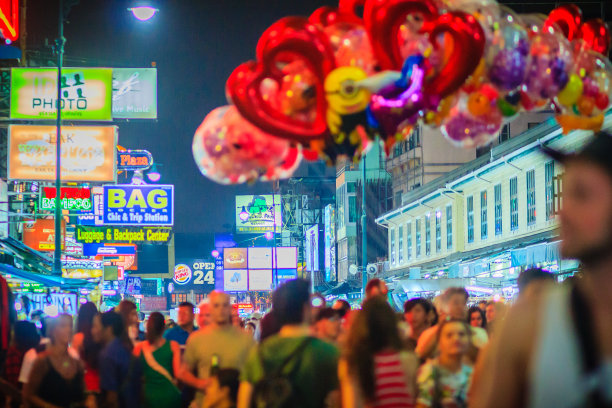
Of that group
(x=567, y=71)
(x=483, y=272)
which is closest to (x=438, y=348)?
(x=567, y=71)

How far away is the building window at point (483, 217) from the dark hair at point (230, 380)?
32200mm

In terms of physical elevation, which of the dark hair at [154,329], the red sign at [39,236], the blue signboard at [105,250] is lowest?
the dark hair at [154,329]

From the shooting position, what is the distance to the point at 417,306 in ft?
35.2

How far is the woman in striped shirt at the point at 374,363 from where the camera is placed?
19.3 feet

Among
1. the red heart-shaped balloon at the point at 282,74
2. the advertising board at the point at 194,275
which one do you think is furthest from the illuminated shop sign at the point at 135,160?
the red heart-shaped balloon at the point at 282,74

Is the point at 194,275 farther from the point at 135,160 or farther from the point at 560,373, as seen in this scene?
the point at 560,373

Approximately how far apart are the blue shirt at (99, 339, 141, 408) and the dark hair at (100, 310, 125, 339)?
20cm

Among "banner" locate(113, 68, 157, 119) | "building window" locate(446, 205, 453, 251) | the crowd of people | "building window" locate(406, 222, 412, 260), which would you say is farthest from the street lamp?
"building window" locate(406, 222, 412, 260)

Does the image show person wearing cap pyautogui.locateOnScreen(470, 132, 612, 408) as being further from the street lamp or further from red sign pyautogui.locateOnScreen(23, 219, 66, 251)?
red sign pyautogui.locateOnScreen(23, 219, 66, 251)

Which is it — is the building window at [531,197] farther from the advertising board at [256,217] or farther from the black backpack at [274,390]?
the advertising board at [256,217]

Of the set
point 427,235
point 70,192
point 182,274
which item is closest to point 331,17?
point 70,192

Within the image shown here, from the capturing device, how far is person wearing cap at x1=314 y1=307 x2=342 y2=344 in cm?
1009

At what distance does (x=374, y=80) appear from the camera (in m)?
8.98

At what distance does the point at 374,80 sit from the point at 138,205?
29.7 meters
